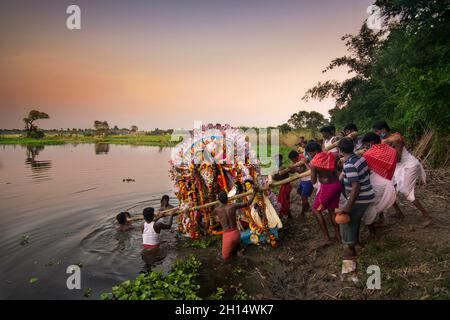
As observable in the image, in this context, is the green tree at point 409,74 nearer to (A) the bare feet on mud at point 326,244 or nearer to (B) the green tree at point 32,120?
(A) the bare feet on mud at point 326,244

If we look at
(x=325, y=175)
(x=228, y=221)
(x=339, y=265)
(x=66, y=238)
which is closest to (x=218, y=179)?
(x=228, y=221)

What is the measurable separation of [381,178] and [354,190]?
101cm

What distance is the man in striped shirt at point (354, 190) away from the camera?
4.64 metres

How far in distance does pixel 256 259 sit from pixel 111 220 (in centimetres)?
642

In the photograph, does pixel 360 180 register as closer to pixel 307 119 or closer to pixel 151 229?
pixel 151 229

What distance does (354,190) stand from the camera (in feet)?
A: 15.1

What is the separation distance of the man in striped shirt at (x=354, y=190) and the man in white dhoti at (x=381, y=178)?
48cm

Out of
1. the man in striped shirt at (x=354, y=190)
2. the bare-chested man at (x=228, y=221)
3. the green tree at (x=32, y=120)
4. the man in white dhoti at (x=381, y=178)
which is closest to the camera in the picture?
the man in striped shirt at (x=354, y=190)

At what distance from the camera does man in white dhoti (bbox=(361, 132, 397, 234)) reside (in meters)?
5.12

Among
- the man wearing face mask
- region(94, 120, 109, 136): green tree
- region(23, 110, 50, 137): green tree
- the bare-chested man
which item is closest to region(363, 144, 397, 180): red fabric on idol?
the man wearing face mask

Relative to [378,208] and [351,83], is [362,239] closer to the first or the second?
[378,208]

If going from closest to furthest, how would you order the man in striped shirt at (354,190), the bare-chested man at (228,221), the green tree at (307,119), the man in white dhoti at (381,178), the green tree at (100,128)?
the man in striped shirt at (354,190)
the man in white dhoti at (381,178)
the bare-chested man at (228,221)
the green tree at (307,119)
the green tree at (100,128)

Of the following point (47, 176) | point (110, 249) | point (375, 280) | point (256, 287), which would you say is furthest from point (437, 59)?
point (47, 176)

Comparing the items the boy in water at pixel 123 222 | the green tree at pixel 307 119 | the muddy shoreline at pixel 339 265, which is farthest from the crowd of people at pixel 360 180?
the green tree at pixel 307 119
